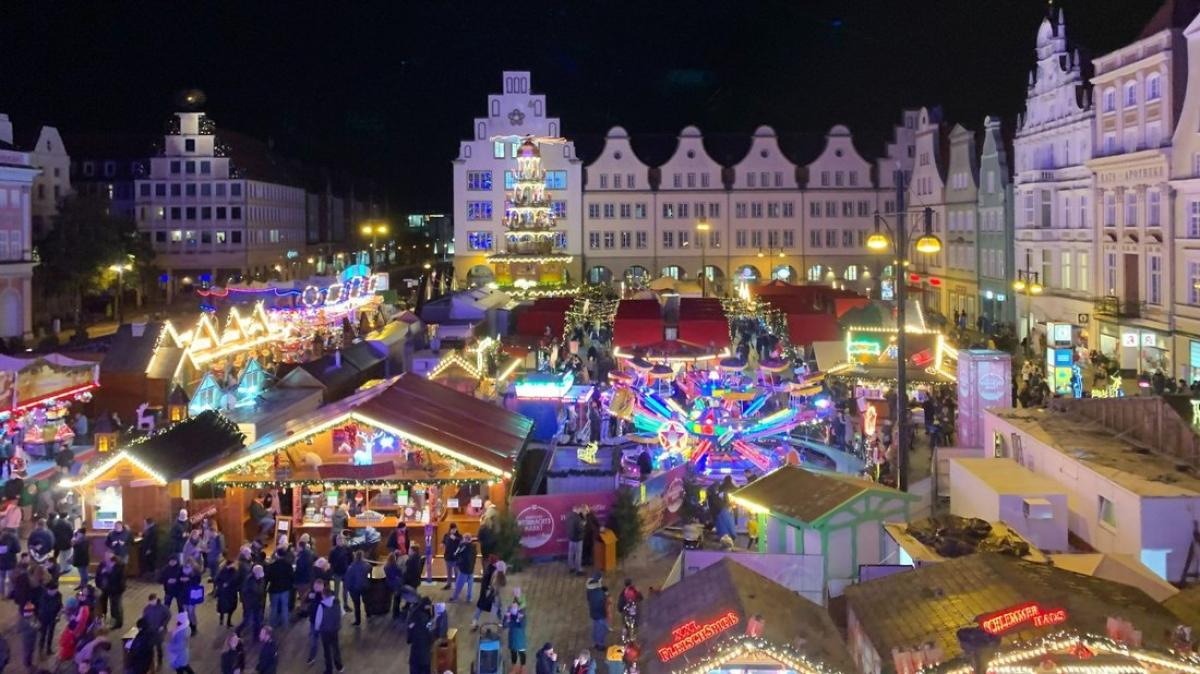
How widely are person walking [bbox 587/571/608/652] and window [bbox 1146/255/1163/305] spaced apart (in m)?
23.2

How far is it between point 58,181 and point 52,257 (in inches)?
331

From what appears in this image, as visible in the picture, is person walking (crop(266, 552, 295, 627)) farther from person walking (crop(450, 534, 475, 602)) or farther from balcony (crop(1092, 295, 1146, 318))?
balcony (crop(1092, 295, 1146, 318))

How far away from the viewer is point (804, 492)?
14977 mm

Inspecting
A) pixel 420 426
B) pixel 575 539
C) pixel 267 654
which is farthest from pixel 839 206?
pixel 267 654

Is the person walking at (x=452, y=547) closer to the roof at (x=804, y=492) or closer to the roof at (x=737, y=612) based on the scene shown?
the roof at (x=804, y=492)

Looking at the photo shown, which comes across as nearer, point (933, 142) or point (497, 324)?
point (497, 324)

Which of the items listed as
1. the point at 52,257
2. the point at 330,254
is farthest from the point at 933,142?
the point at 330,254

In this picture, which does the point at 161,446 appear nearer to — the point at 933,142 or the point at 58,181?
the point at 933,142

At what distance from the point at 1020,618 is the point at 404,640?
794cm

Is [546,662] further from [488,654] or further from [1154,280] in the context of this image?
[1154,280]

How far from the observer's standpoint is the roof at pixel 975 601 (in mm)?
Result: 8781

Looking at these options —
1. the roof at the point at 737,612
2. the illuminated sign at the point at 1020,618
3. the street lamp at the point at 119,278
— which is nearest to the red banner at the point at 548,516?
the roof at the point at 737,612

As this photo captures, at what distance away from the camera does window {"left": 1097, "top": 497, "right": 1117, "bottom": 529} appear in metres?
14.0

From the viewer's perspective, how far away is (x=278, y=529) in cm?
1694
